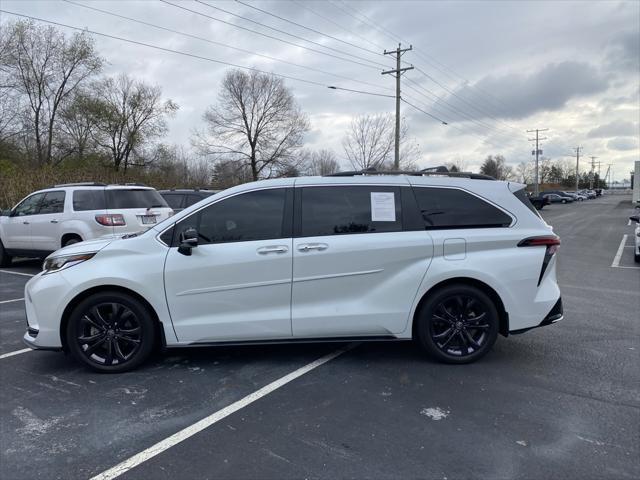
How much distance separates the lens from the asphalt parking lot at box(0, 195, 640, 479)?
292 centimetres

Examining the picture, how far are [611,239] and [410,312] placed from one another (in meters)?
16.7

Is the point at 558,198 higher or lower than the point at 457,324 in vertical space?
higher

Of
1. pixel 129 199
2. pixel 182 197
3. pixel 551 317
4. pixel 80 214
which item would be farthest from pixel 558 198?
pixel 551 317

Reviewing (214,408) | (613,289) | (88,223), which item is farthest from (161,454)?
(613,289)

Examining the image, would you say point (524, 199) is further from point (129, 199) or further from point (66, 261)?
A: point (129, 199)

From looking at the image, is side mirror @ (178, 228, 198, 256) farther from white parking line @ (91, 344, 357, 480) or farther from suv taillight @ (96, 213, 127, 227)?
suv taillight @ (96, 213, 127, 227)

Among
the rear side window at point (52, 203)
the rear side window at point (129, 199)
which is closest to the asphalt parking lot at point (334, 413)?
the rear side window at point (129, 199)

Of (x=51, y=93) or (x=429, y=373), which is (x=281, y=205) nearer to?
(x=429, y=373)

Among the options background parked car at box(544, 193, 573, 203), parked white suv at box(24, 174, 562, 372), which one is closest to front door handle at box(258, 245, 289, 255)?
parked white suv at box(24, 174, 562, 372)

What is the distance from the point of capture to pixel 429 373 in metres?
4.28

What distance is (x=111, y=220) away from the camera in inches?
369

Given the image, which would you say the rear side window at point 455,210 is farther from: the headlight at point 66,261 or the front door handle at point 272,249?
the headlight at point 66,261

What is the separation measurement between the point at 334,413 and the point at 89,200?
26.0ft

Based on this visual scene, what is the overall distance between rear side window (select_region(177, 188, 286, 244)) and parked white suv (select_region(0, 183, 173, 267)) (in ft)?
18.5
